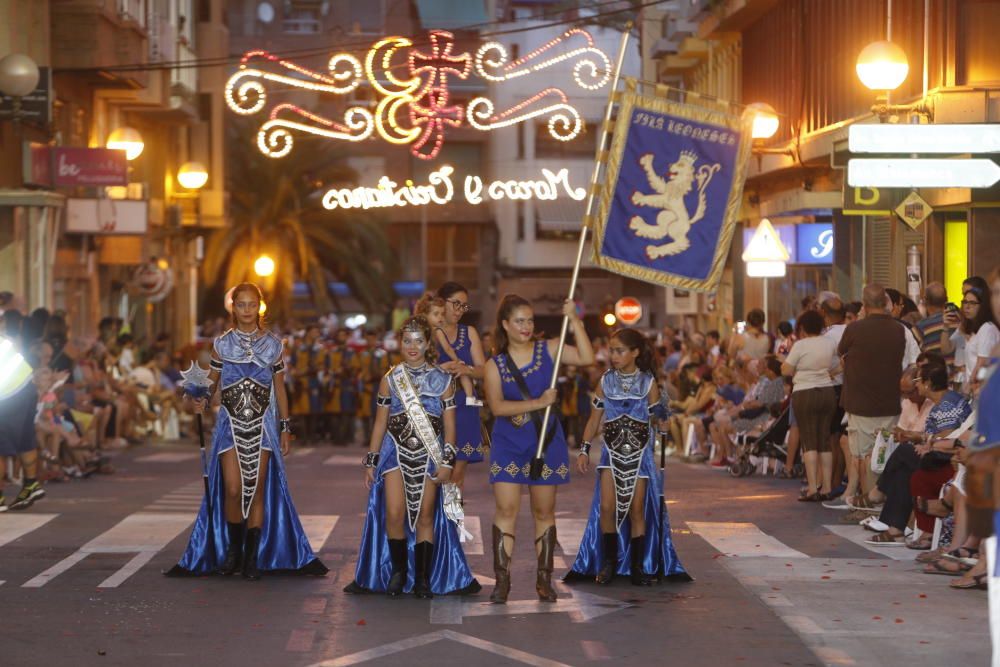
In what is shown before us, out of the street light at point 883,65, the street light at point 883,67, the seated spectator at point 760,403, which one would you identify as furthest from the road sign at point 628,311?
the street light at point 883,65

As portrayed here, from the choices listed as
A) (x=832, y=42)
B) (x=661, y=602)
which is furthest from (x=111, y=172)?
(x=661, y=602)

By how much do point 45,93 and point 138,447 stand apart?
563 centimetres

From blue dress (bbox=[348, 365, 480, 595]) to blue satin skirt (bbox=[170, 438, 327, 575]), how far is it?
3.29 ft

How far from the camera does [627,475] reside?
12883mm

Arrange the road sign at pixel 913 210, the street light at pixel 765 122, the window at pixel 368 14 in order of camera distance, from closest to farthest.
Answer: the road sign at pixel 913 210, the street light at pixel 765 122, the window at pixel 368 14

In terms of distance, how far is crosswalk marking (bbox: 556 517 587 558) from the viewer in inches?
594

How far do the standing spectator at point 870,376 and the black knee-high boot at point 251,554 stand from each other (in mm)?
6506

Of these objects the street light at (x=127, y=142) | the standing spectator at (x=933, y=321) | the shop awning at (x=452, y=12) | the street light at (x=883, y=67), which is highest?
the shop awning at (x=452, y=12)

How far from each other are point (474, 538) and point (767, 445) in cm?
754

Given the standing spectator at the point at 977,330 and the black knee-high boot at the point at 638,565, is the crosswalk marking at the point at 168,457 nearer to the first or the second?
the standing spectator at the point at 977,330

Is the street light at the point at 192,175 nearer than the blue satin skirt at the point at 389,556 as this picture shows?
No

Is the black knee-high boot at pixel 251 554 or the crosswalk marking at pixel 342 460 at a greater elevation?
the black knee-high boot at pixel 251 554

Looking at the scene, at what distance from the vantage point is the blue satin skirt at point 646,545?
1290 cm

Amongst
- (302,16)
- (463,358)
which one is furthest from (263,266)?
(463,358)
